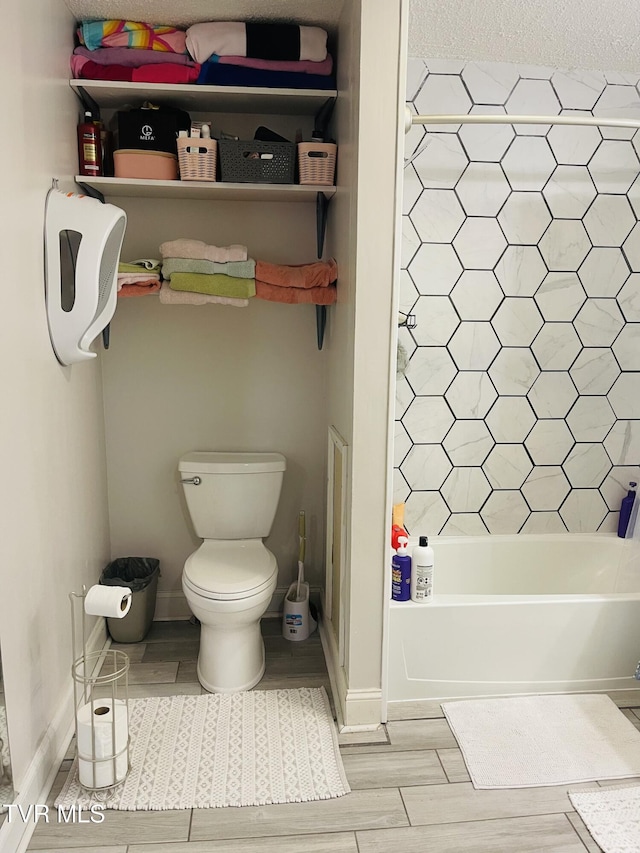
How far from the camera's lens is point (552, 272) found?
277 cm

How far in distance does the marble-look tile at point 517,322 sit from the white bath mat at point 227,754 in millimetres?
1607

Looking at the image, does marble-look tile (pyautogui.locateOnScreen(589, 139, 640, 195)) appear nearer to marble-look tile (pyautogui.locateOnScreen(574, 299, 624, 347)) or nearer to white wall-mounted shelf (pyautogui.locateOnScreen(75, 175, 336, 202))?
marble-look tile (pyautogui.locateOnScreen(574, 299, 624, 347))

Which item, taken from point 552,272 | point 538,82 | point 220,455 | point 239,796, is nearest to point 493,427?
point 552,272

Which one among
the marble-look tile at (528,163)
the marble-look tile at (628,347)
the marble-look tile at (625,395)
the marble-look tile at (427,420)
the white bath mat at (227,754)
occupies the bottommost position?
the white bath mat at (227,754)

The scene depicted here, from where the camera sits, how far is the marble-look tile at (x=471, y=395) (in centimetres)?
280

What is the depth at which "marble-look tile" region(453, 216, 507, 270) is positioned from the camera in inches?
106

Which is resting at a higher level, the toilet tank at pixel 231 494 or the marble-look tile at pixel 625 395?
the marble-look tile at pixel 625 395

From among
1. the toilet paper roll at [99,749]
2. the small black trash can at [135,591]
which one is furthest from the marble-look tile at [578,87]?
the toilet paper roll at [99,749]

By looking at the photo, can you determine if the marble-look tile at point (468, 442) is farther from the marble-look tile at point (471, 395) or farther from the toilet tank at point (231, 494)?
the toilet tank at point (231, 494)

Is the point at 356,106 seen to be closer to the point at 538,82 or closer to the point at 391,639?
the point at 538,82

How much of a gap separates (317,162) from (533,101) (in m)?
0.95

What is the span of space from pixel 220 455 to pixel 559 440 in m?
1.46

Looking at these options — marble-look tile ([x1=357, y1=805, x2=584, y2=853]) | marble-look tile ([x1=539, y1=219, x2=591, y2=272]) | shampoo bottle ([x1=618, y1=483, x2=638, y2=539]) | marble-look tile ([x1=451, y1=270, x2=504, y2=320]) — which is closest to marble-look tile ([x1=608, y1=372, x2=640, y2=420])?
shampoo bottle ([x1=618, y1=483, x2=638, y2=539])

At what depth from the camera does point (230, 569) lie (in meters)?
2.51
